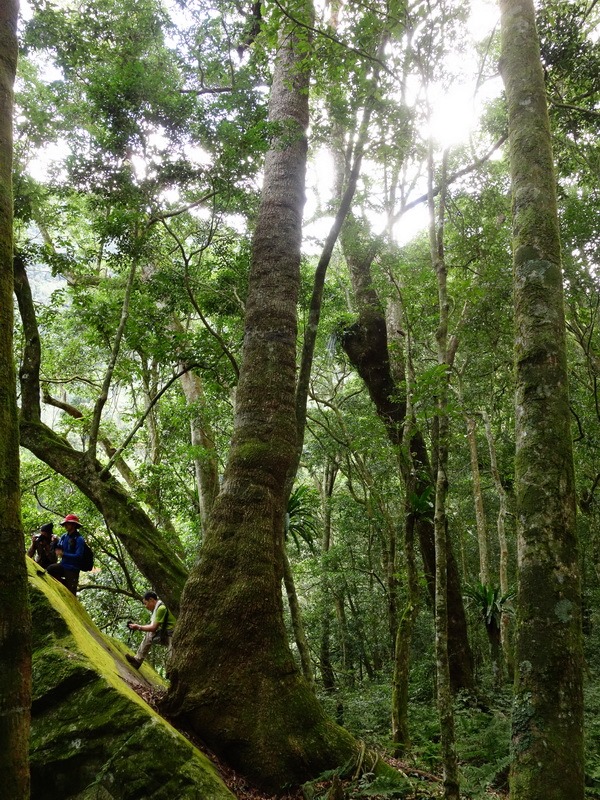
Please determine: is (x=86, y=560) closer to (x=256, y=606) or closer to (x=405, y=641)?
(x=256, y=606)

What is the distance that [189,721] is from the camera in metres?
3.46

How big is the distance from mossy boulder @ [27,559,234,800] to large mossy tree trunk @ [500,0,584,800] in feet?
5.78

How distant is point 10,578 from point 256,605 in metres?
2.23

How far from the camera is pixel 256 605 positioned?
3.78 metres

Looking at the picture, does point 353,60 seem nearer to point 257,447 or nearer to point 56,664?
point 257,447

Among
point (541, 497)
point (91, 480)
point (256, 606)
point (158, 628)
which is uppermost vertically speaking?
point (91, 480)

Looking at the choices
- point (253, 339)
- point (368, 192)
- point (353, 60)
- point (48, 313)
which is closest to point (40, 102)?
point (48, 313)

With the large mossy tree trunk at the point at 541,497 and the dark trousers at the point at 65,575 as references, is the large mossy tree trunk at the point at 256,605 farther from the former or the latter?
the dark trousers at the point at 65,575

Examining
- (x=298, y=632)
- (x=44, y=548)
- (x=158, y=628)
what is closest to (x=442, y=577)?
(x=298, y=632)

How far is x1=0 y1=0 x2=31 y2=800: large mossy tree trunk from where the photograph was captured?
5.76 ft

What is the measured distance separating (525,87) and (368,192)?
8.67m

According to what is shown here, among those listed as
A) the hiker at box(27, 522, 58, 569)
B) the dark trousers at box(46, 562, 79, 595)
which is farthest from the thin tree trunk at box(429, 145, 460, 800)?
the hiker at box(27, 522, 58, 569)

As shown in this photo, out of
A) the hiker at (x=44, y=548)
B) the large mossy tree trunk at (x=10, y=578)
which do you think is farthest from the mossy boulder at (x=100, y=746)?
the hiker at (x=44, y=548)

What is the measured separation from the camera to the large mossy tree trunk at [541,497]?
2119mm
